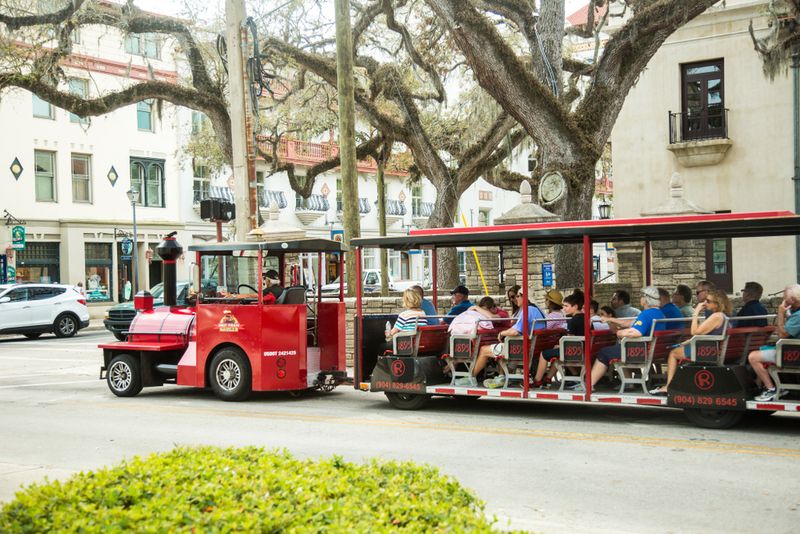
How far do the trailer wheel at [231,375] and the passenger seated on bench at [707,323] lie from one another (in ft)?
19.1

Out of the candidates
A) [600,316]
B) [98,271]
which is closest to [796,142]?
[600,316]

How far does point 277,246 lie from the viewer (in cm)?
1345

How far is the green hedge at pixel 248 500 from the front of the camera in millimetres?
4195

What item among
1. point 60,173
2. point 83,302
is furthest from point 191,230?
point 83,302

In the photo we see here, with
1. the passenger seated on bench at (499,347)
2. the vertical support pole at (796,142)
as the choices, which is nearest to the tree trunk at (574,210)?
the passenger seated on bench at (499,347)

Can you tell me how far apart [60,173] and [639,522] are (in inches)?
1525

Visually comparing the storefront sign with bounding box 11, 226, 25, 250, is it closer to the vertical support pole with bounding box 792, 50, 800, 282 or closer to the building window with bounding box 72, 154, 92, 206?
the building window with bounding box 72, 154, 92, 206

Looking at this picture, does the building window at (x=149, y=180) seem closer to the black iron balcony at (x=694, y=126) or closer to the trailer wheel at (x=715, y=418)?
the black iron balcony at (x=694, y=126)

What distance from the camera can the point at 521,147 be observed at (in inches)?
1280

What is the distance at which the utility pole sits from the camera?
17.0 meters

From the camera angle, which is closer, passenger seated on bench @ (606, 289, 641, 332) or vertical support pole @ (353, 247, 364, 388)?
passenger seated on bench @ (606, 289, 641, 332)

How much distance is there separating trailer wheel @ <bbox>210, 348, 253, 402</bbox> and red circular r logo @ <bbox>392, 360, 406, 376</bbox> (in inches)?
90.5

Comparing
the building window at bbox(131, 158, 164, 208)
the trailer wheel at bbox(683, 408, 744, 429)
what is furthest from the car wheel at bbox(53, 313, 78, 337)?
the trailer wheel at bbox(683, 408, 744, 429)

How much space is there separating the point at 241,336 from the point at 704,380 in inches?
255
